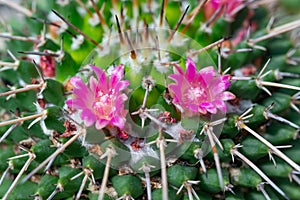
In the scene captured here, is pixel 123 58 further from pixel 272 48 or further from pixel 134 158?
pixel 272 48

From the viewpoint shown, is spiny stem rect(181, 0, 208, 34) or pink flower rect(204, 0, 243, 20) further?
pink flower rect(204, 0, 243, 20)

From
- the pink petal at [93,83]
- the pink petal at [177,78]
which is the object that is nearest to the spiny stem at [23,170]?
the pink petal at [93,83]

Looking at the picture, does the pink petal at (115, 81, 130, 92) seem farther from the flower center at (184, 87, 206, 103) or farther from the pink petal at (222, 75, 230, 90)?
the pink petal at (222, 75, 230, 90)

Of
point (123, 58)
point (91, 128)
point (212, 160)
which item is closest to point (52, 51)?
point (123, 58)

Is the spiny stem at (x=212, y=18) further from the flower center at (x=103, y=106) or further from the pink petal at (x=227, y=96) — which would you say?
the flower center at (x=103, y=106)

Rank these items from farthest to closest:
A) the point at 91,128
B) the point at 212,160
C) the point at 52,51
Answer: the point at 52,51 < the point at 212,160 < the point at 91,128

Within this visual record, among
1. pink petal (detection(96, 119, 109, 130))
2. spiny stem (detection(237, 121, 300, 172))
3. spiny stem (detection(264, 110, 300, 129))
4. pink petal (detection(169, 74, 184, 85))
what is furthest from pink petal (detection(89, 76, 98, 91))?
spiny stem (detection(264, 110, 300, 129))

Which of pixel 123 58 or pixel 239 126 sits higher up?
pixel 123 58
